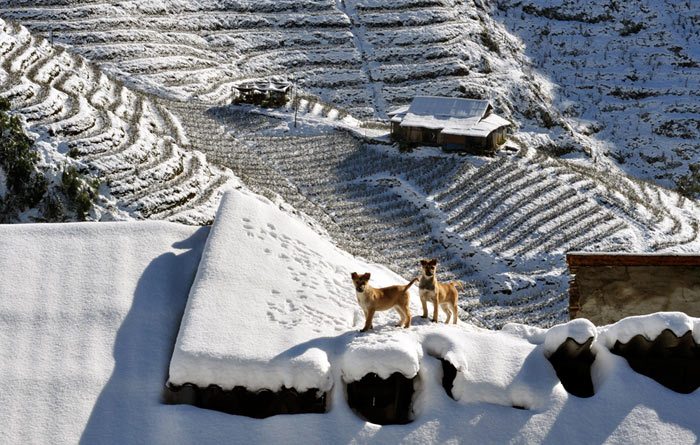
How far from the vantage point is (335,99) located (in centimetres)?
6319

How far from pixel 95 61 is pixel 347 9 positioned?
26.9 m

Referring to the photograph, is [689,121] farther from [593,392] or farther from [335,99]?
[593,392]

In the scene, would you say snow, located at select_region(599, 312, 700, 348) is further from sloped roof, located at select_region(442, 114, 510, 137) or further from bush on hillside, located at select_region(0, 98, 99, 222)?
sloped roof, located at select_region(442, 114, 510, 137)

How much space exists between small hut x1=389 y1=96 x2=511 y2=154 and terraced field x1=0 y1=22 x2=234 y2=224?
43.4ft

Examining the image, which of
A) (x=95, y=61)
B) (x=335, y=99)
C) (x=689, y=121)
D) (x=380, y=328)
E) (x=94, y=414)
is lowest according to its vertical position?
(x=689, y=121)

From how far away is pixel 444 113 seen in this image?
4881cm

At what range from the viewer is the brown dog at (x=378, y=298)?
12.2 m

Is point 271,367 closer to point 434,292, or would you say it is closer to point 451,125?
point 434,292

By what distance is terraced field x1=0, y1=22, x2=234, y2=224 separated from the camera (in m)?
34.1

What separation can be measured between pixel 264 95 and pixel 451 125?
13.9 metres

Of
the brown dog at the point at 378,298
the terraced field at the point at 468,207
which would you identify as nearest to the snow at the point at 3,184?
the terraced field at the point at 468,207

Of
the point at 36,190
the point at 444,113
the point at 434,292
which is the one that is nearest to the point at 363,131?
the point at 444,113

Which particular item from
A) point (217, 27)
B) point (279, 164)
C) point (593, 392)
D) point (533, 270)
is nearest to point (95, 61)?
point (217, 27)

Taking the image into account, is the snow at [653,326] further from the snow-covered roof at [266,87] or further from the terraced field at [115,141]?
the snow-covered roof at [266,87]
